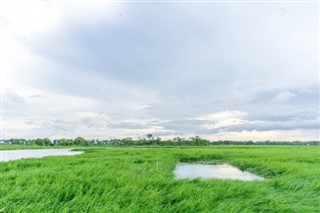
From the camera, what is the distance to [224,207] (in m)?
5.27

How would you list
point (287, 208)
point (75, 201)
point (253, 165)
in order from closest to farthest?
1. point (75, 201)
2. point (287, 208)
3. point (253, 165)

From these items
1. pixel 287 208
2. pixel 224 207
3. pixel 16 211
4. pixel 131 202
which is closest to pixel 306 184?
pixel 287 208

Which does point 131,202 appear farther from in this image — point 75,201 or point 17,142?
point 17,142

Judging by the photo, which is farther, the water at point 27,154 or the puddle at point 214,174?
the water at point 27,154

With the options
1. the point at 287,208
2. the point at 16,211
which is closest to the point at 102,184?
the point at 16,211

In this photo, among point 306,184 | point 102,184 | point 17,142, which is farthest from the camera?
point 17,142

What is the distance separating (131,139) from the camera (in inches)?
2675

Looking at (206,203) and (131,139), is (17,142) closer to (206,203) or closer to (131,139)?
(131,139)

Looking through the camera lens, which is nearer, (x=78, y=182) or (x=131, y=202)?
(x=131, y=202)

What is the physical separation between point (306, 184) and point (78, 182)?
6570 millimetres

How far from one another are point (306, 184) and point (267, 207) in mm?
3308

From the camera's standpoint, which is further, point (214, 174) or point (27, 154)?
point (27, 154)

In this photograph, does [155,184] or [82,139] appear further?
[82,139]

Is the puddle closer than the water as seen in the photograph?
Yes
